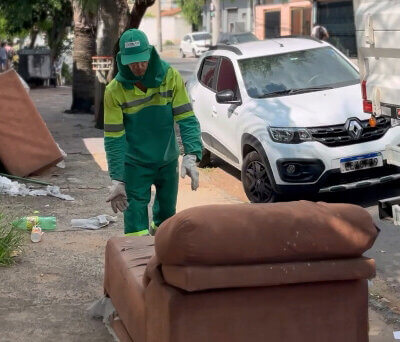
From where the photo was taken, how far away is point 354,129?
9031 millimetres

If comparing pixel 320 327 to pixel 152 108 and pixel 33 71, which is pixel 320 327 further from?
pixel 33 71

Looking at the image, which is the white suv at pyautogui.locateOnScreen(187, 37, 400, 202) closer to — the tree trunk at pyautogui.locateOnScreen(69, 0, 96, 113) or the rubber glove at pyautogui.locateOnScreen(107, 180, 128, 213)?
the rubber glove at pyautogui.locateOnScreen(107, 180, 128, 213)

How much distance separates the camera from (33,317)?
18.1ft

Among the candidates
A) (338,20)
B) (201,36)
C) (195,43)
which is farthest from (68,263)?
(201,36)

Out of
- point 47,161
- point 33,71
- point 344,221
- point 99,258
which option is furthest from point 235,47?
point 33,71

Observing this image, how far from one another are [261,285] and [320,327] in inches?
16.4

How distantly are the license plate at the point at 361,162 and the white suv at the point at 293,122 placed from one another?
1cm

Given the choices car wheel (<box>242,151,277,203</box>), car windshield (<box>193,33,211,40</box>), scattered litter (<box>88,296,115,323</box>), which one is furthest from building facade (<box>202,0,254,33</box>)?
scattered litter (<box>88,296,115,323</box>)

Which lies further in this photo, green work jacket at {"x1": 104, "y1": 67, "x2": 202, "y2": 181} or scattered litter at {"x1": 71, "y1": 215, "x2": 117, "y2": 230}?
scattered litter at {"x1": 71, "y1": 215, "x2": 117, "y2": 230}

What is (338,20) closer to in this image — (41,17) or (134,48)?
(41,17)

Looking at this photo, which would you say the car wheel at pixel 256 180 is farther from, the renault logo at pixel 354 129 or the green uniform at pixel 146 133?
the green uniform at pixel 146 133

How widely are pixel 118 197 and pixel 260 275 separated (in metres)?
2.05

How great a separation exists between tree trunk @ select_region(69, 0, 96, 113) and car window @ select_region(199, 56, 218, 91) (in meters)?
6.63

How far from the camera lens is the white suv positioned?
8.95m
